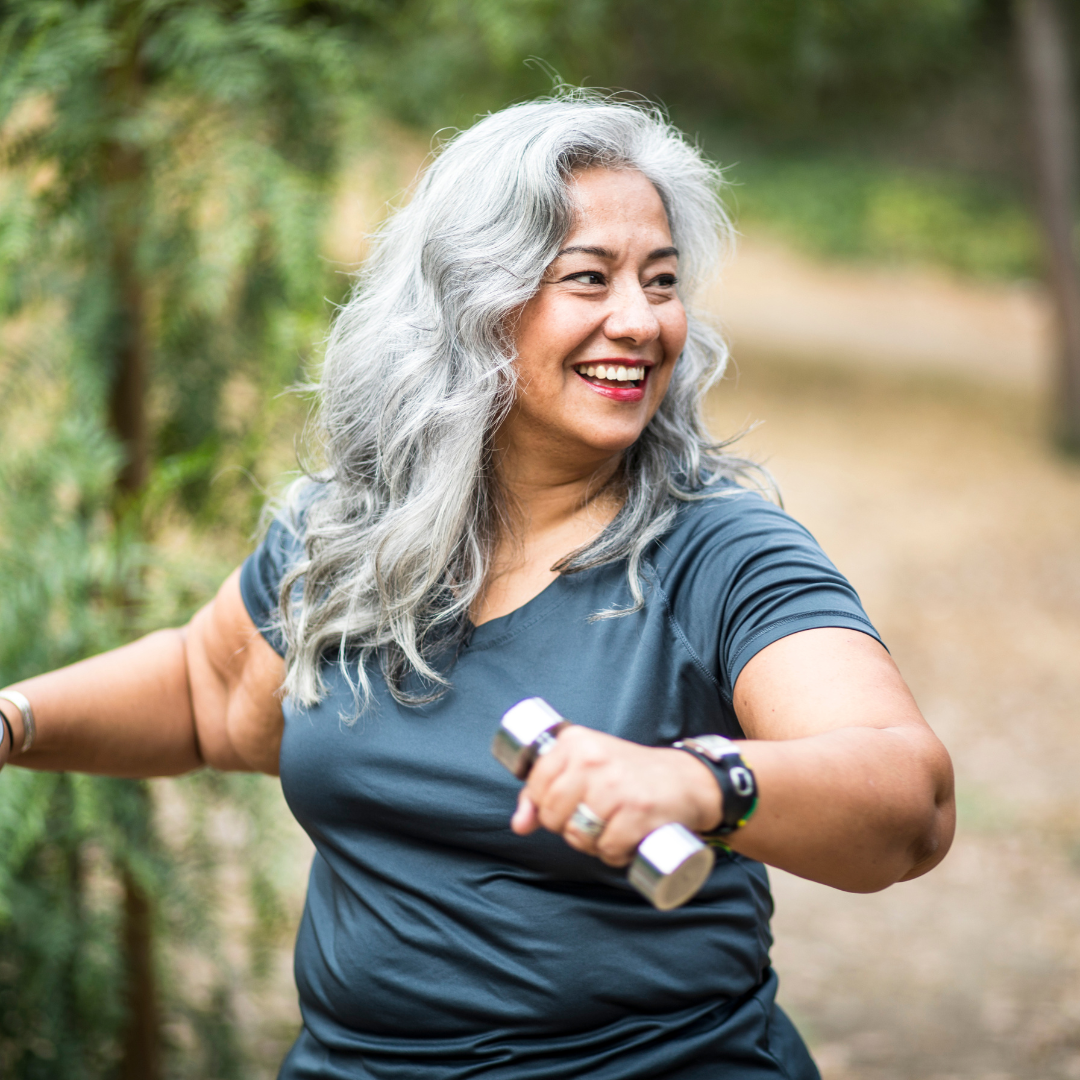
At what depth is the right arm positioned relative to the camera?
5.42 feet

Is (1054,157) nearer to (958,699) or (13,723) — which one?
(958,699)

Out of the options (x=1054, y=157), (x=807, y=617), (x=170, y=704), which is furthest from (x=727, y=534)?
(x=1054, y=157)

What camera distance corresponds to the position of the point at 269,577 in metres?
1.72

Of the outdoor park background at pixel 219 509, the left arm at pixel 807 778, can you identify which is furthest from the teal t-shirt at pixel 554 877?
the outdoor park background at pixel 219 509

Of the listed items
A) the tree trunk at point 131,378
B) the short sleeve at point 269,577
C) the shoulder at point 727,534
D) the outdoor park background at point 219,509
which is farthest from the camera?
the tree trunk at point 131,378

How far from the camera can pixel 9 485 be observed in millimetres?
2352

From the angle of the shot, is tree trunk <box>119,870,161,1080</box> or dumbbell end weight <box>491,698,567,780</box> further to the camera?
tree trunk <box>119,870,161,1080</box>

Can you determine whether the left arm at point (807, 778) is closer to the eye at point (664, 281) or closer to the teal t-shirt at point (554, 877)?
the teal t-shirt at point (554, 877)

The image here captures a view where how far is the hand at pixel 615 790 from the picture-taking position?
3.10ft

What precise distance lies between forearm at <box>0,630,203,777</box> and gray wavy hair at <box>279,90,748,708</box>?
0.85ft

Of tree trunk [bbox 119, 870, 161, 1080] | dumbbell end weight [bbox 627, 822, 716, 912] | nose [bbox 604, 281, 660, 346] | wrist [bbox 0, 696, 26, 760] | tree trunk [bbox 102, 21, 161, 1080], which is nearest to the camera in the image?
dumbbell end weight [bbox 627, 822, 716, 912]

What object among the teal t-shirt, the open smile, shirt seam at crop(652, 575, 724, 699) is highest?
the open smile

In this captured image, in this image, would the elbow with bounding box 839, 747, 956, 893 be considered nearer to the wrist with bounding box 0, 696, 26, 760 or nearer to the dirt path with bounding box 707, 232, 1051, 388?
the wrist with bounding box 0, 696, 26, 760

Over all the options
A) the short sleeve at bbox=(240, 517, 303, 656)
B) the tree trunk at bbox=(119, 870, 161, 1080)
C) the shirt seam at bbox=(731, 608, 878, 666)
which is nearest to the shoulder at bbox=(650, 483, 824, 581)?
the shirt seam at bbox=(731, 608, 878, 666)
